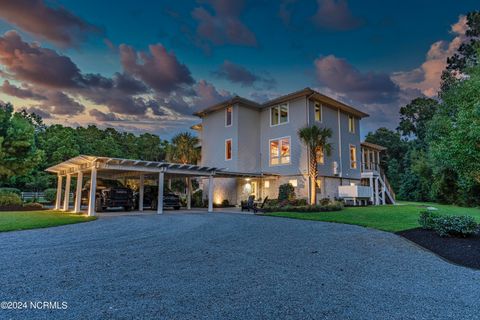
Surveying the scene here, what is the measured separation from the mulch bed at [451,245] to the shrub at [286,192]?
11.0 metres

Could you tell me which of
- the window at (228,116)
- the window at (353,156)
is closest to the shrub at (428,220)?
the window at (353,156)

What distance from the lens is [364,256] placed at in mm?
5820

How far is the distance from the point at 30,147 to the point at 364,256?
22.4 metres

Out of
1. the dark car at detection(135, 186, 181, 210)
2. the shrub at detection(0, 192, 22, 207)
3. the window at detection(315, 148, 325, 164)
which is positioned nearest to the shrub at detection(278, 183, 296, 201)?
the window at detection(315, 148, 325, 164)

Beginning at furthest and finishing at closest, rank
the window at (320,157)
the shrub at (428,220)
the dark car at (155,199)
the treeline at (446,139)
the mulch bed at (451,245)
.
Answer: the window at (320,157)
the dark car at (155,199)
the shrub at (428,220)
the treeline at (446,139)
the mulch bed at (451,245)

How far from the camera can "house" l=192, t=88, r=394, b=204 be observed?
19.8m

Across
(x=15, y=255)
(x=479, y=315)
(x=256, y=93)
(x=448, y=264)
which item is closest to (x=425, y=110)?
(x=256, y=93)

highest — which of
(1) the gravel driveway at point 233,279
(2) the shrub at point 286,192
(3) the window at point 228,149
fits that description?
(3) the window at point 228,149

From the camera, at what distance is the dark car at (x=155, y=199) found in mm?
18078

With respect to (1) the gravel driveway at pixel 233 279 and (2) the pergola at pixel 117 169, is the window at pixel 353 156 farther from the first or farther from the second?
(1) the gravel driveway at pixel 233 279

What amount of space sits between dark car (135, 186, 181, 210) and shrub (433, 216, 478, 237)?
48.1 feet

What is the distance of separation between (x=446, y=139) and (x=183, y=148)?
2018cm

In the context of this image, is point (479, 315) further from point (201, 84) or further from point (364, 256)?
point (201, 84)

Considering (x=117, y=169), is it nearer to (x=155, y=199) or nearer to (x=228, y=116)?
(x=155, y=199)
